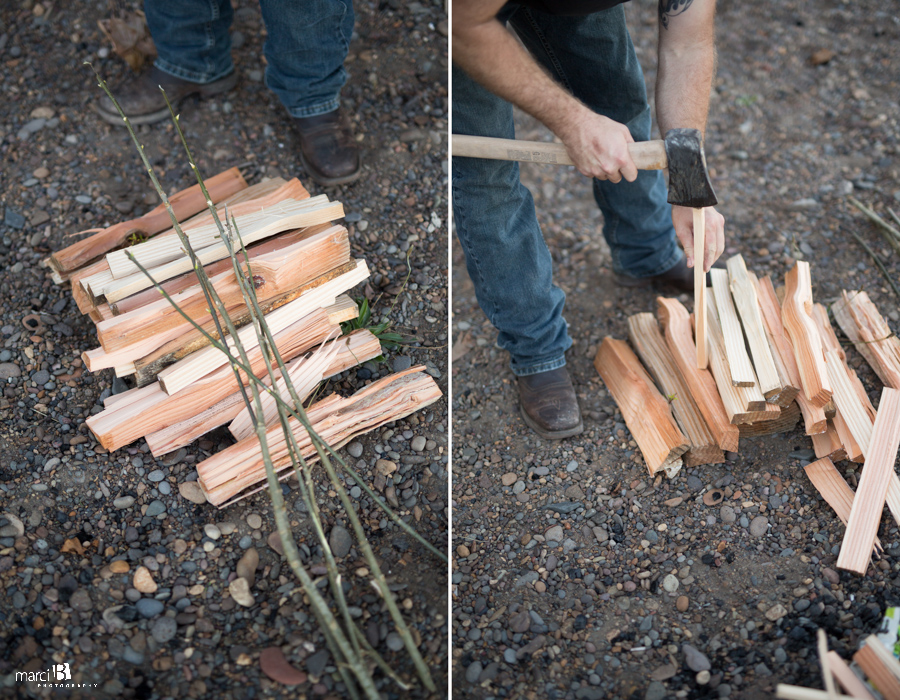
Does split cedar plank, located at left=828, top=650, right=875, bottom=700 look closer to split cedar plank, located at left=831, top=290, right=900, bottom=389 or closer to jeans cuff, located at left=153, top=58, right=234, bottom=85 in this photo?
split cedar plank, located at left=831, top=290, right=900, bottom=389

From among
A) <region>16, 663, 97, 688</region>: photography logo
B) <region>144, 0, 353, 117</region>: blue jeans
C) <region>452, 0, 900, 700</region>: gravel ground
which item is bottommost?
<region>452, 0, 900, 700</region>: gravel ground

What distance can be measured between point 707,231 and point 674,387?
0.65 metres

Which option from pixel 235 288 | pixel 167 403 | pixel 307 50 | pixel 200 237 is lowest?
pixel 167 403

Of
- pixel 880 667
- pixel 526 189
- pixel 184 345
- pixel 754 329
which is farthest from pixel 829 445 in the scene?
pixel 184 345

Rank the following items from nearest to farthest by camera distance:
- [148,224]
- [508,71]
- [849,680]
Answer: [849,680] → [508,71] → [148,224]

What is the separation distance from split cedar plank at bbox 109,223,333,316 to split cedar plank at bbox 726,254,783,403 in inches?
65.2

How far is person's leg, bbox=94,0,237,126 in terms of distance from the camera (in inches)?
126

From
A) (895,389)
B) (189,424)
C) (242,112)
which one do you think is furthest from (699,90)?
(242,112)

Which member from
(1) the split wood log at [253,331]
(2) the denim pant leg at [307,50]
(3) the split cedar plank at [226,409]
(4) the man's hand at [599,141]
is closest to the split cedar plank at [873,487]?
(4) the man's hand at [599,141]

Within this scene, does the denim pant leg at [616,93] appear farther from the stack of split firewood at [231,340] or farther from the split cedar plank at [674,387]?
the stack of split firewood at [231,340]

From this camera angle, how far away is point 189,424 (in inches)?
94.0

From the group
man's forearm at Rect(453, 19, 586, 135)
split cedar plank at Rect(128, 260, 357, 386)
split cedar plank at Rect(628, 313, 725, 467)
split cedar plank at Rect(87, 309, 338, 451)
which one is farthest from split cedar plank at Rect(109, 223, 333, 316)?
split cedar plank at Rect(628, 313, 725, 467)

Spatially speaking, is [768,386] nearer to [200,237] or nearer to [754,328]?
[754,328]

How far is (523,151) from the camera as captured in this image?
85.7 inches
